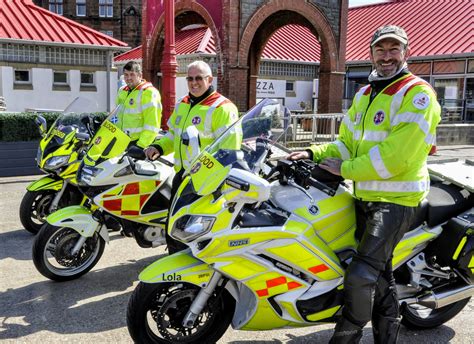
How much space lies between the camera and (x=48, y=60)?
21.0m

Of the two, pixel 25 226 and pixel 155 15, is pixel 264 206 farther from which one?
pixel 155 15

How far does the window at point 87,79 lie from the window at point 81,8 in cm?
2448

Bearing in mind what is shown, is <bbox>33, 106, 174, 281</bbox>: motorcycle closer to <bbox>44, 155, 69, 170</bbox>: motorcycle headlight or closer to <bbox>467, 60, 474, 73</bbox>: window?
<bbox>44, 155, 69, 170</bbox>: motorcycle headlight

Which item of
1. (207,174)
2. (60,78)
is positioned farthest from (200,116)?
(60,78)

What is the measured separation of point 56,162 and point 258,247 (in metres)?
3.46

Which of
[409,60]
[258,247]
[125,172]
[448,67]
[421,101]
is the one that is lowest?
[258,247]

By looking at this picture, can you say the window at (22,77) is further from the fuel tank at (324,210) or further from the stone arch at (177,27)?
the fuel tank at (324,210)

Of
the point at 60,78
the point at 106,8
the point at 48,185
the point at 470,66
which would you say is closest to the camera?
the point at 48,185

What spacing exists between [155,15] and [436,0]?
17279 millimetres

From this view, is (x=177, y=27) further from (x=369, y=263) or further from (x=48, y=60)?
(x=369, y=263)

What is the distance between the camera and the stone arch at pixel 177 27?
598 inches

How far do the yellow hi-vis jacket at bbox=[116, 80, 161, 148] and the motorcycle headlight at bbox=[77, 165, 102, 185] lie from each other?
120 centimetres

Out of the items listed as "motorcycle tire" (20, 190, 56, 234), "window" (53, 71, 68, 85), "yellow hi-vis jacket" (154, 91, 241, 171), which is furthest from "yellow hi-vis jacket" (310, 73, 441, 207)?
"window" (53, 71, 68, 85)

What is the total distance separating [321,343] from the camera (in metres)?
3.67
